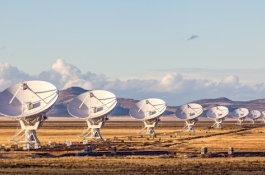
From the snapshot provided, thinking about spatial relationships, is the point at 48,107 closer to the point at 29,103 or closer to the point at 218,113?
the point at 29,103

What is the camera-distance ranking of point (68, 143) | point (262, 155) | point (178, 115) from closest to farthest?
point (262, 155)
point (68, 143)
point (178, 115)

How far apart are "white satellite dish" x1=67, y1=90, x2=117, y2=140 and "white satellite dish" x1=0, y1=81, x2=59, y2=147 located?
1275 cm

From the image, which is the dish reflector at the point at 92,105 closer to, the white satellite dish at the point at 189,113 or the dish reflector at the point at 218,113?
the white satellite dish at the point at 189,113

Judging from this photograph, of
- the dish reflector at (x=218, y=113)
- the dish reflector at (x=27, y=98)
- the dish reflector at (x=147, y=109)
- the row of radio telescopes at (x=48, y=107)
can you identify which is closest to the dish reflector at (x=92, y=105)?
the row of radio telescopes at (x=48, y=107)

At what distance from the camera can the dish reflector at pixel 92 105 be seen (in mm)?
83312

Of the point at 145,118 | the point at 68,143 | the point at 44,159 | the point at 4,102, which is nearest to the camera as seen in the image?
the point at 44,159

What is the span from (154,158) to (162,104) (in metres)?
52.5

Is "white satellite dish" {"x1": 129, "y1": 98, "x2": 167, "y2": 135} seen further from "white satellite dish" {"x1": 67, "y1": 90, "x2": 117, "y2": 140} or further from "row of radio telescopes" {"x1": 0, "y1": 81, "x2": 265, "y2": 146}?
"white satellite dish" {"x1": 67, "y1": 90, "x2": 117, "y2": 140}

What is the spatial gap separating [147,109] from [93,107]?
76.8 feet

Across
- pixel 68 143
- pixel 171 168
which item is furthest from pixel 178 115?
pixel 171 168

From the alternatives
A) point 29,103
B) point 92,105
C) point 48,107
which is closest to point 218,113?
point 92,105

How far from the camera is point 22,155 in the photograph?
59.8 metres

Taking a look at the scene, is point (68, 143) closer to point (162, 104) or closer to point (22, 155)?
point (22, 155)

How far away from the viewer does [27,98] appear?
70.1m
